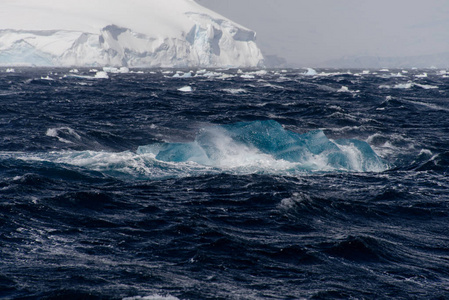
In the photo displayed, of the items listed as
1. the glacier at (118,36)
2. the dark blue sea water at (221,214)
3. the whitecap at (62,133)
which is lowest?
the dark blue sea water at (221,214)

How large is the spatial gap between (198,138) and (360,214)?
6.81m

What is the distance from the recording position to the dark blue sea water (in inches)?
242

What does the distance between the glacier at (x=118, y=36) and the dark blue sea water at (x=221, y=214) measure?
11694 centimetres

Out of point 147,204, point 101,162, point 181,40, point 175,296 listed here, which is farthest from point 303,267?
point 181,40

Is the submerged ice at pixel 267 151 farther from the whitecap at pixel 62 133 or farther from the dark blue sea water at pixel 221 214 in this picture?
the whitecap at pixel 62 133

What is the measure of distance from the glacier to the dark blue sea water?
116939 mm

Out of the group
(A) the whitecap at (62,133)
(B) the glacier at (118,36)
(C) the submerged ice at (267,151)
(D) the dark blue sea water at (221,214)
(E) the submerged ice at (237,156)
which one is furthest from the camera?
(B) the glacier at (118,36)

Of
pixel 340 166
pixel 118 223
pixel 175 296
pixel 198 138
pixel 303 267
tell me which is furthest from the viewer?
pixel 198 138

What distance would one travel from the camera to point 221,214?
9258 mm

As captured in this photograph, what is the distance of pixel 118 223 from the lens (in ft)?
27.7

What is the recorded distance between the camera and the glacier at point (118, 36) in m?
127

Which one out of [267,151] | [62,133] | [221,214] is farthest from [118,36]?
[221,214]

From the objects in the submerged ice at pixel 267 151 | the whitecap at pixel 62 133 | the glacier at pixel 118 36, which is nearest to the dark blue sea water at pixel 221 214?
the submerged ice at pixel 267 151

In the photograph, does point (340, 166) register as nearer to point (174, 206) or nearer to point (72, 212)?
point (174, 206)
